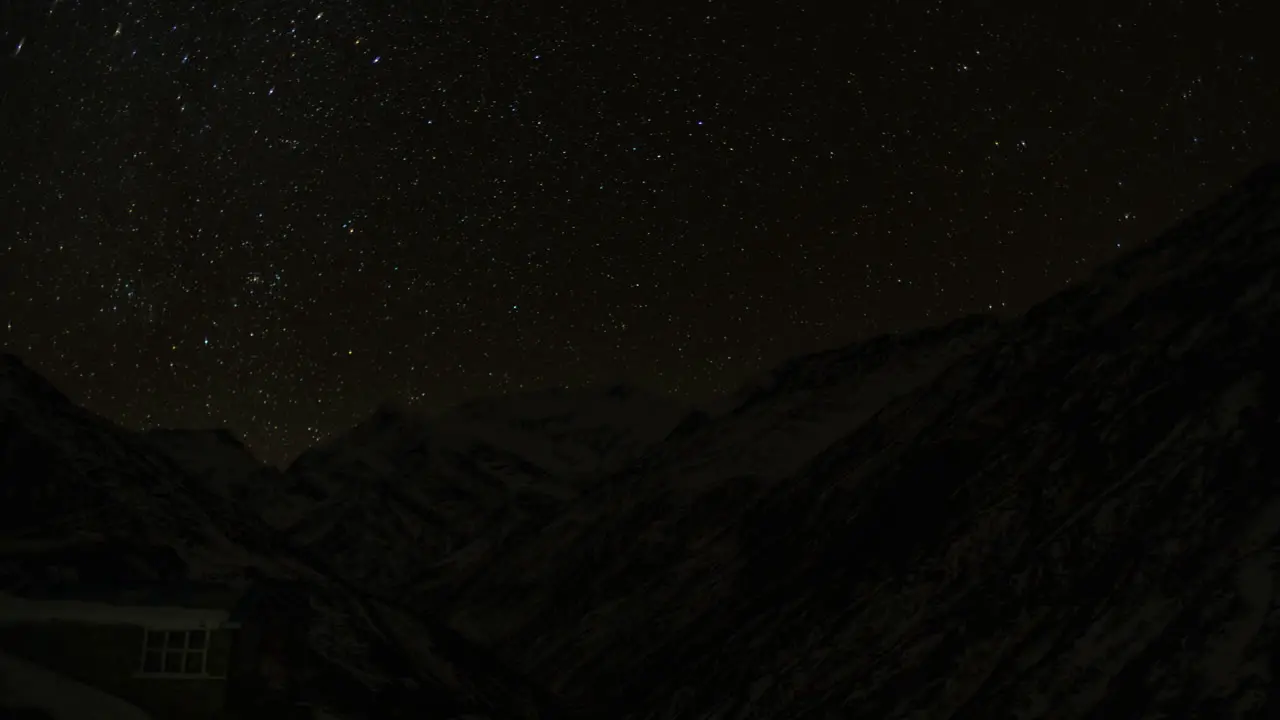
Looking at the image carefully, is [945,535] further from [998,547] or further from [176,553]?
[176,553]

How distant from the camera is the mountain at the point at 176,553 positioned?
39.0m

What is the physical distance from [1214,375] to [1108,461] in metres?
6.92

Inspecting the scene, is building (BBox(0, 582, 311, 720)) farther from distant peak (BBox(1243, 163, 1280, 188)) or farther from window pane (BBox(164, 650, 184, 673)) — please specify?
distant peak (BBox(1243, 163, 1280, 188))

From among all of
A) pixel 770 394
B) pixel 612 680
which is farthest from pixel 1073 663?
pixel 770 394

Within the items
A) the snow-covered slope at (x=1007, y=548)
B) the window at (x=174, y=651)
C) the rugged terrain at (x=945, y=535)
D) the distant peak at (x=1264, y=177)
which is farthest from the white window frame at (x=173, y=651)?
the distant peak at (x=1264, y=177)

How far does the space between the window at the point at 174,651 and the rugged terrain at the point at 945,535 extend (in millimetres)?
9564

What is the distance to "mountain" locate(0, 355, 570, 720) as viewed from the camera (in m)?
39.0

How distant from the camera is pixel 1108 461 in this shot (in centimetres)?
6944

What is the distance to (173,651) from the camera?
26.6 meters

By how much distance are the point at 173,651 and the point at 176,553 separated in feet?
66.0

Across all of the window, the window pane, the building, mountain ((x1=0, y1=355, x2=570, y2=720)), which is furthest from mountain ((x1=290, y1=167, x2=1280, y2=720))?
the window pane

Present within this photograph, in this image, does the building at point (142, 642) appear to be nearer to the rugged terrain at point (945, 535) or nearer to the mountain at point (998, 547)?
the rugged terrain at point (945, 535)

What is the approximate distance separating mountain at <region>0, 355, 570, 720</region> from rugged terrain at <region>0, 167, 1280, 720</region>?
24 centimetres

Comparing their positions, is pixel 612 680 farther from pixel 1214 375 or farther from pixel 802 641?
pixel 1214 375
